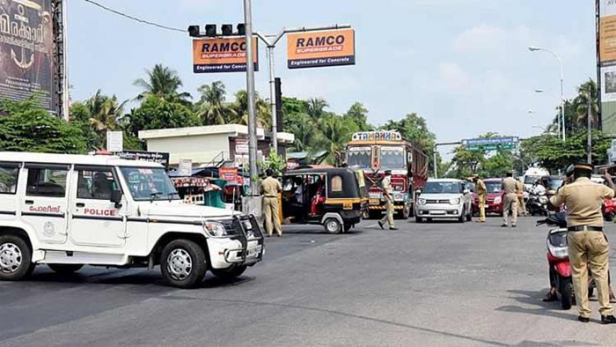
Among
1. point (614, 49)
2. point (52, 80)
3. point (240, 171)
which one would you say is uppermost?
point (614, 49)

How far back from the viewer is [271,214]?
21812 millimetres

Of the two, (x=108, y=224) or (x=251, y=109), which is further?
(x=251, y=109)

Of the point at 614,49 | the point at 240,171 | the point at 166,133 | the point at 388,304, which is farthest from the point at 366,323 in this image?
the point at 614,49

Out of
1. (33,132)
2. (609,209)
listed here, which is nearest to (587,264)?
(609,209)

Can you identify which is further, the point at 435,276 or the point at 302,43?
the point at 302,43

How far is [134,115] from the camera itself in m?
65.6

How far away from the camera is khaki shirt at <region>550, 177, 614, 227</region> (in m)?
9.00

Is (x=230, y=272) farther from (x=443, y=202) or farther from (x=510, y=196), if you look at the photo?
(x=443, y=202)

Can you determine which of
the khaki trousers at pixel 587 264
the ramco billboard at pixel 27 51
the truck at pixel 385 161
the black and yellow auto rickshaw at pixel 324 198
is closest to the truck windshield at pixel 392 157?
the truck at pixel 385 161

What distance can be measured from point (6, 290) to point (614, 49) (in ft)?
176

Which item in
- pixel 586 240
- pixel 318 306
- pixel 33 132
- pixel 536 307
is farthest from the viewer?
pixel 33 132

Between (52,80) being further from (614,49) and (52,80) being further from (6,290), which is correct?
(614,49)

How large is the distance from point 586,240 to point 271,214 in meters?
13.5

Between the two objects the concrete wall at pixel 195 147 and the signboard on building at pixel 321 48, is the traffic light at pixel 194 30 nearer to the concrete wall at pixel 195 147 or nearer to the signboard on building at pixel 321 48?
the signboard on building at pixel 321 48
